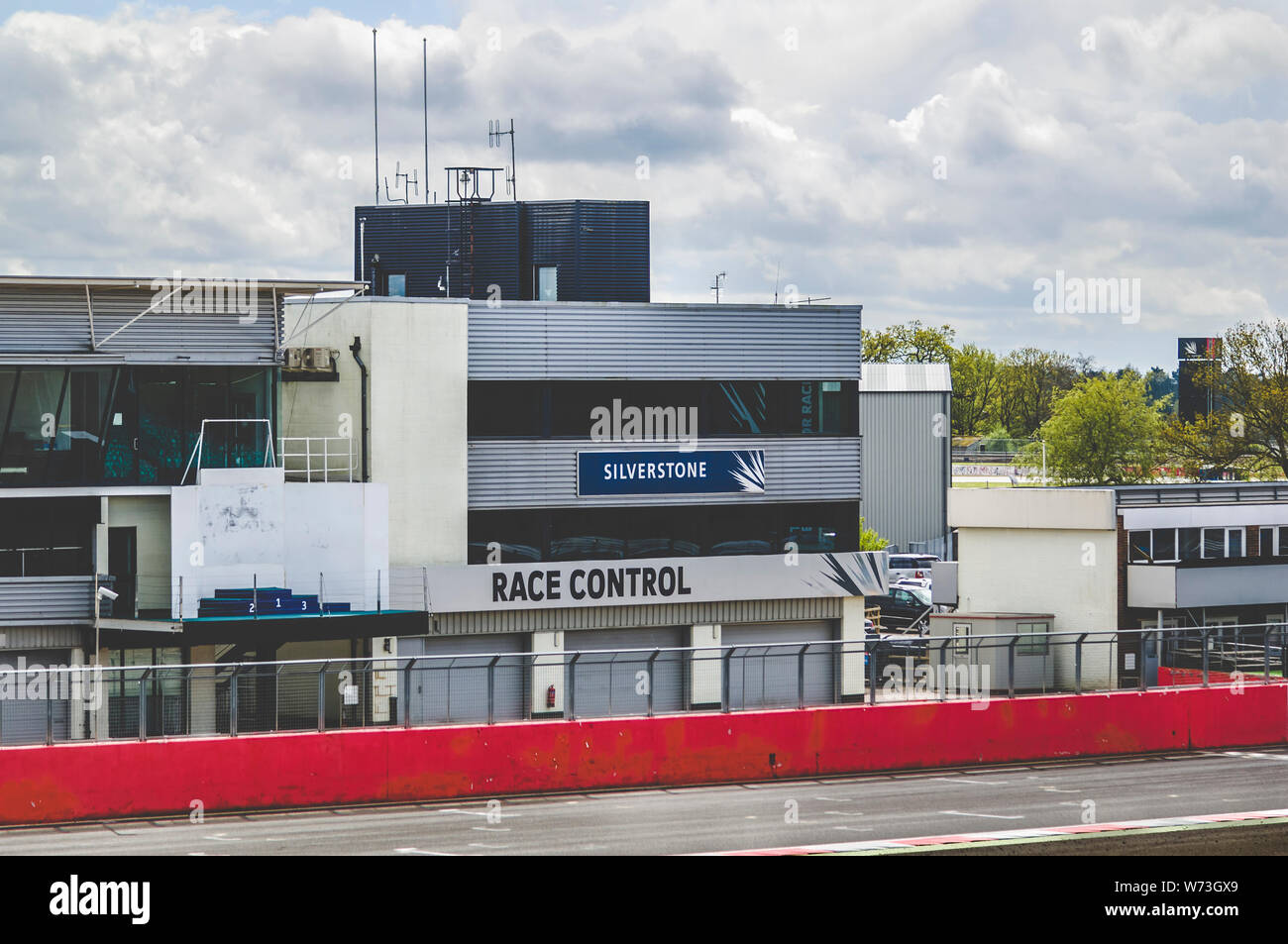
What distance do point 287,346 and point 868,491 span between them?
3907 cm

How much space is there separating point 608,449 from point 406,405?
497cm

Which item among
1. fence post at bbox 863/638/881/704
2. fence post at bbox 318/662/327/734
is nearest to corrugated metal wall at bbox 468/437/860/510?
fence post at bbox 863/638/881/704

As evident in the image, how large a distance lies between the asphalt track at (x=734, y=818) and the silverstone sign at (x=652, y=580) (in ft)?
40.4

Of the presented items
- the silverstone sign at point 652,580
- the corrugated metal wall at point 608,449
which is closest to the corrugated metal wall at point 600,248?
the corrugated metal wall at point 608,449

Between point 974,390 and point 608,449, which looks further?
point 974,390

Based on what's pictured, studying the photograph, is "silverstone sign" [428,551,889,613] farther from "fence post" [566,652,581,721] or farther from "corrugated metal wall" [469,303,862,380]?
"fence post" [566,652,581,721]

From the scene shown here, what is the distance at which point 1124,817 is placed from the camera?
22.7 m

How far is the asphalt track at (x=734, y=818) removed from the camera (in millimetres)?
20781

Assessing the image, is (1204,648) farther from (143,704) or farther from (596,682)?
(143,704)

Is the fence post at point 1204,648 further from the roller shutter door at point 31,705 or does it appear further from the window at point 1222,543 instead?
the roller shutter door at point 31,705

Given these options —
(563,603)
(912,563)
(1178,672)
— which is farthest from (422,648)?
(912,563)

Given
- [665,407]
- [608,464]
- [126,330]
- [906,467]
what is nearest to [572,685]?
[608,464]

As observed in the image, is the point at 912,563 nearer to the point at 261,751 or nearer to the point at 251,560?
the point at 251,560

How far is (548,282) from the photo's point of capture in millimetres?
50344
